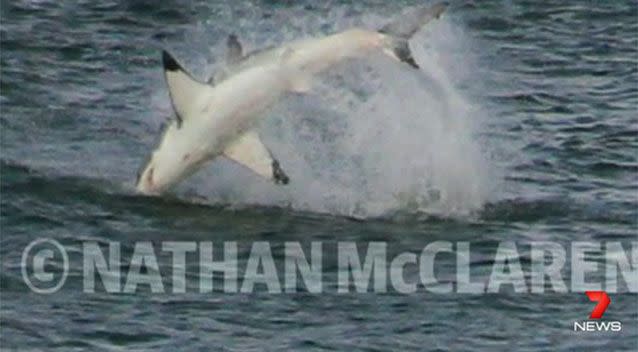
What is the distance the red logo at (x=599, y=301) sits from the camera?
70.4ft

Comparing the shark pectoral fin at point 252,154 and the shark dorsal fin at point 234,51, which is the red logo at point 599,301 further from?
the shark dorsal fin at point 234,51

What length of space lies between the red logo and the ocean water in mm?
112

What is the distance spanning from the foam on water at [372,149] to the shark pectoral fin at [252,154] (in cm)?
134

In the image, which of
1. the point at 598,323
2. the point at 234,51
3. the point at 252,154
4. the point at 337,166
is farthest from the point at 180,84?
→ the point at 598,323

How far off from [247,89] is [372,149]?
3525 millimetres

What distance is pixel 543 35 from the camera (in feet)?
105

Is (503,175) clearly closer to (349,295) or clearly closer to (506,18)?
(349,295)

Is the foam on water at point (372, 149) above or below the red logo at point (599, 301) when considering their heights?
above

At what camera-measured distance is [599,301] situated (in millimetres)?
21812

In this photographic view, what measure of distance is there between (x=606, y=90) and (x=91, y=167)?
7134mm

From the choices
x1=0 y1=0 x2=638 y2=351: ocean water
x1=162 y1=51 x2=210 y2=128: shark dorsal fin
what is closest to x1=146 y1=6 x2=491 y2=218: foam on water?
x1=0 y1=0 x2=638 y2=351: ocean water

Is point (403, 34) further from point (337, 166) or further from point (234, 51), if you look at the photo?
point (337, 166)

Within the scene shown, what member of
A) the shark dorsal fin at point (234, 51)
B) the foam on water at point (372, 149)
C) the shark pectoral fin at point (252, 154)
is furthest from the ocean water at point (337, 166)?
the shark dorsal fin at point (234, 51)

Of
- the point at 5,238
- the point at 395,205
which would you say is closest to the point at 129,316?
the point at 5,238
